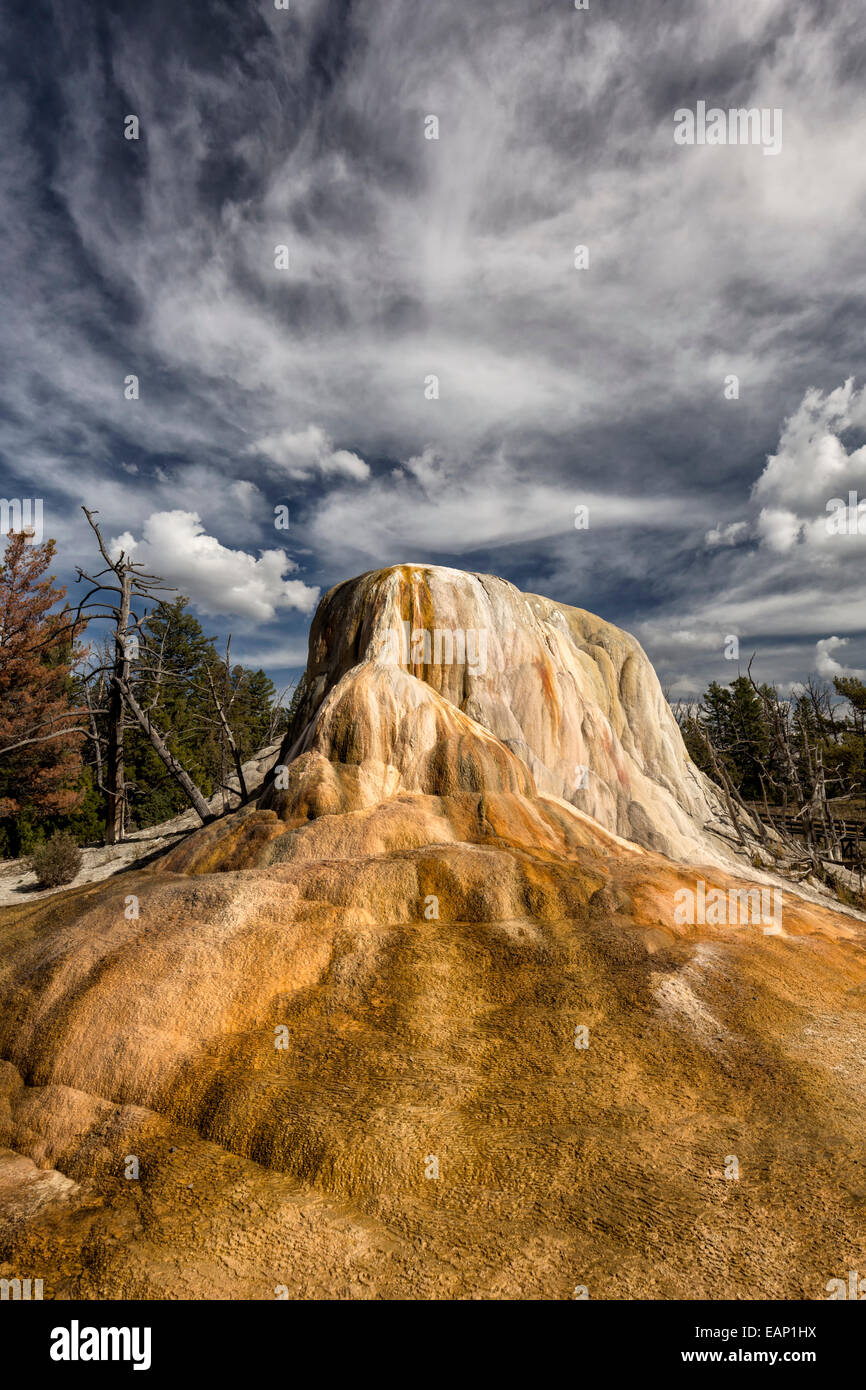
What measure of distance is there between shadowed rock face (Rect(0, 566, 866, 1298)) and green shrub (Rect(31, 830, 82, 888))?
6693 mm

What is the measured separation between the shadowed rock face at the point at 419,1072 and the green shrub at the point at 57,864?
6693mm

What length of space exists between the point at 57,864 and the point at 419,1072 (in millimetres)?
13561

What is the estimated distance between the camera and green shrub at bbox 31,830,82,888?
15281mm

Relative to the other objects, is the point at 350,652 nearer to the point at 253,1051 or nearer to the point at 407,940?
the point at 407,940

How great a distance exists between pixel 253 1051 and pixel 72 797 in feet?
73.1

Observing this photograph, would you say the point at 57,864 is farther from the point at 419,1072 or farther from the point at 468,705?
the point at 419,1072

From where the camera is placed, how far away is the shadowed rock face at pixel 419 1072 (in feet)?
12.1

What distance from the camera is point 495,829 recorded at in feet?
33.1

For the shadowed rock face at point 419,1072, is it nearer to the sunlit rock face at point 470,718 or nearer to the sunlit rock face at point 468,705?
the sunlit rock face at point 470,718

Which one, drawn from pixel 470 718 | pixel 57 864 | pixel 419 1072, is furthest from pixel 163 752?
pixel 419 1072

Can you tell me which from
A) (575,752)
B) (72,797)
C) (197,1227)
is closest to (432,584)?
(575,752)

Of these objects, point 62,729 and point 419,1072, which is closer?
point 419,1072

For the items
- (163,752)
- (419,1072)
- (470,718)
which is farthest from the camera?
(163,752)

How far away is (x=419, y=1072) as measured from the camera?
207 inches
